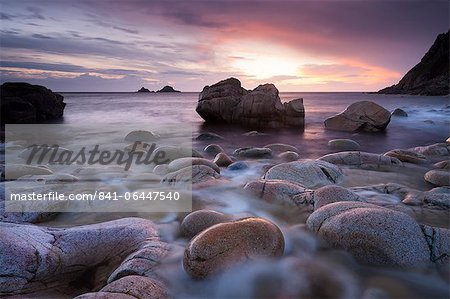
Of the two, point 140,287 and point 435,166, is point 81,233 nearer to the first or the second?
point 140,287

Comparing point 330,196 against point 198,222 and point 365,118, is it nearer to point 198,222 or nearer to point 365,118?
point 198,222

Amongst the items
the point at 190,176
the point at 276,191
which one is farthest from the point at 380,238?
the point at 190,176

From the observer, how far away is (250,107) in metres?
17.2

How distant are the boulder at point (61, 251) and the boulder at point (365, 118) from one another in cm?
1320

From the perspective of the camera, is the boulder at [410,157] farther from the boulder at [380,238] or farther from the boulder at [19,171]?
the boulder at [19,171]

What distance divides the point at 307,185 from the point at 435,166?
407cm

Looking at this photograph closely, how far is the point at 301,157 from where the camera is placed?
999cm

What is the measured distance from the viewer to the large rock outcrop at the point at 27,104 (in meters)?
18.3

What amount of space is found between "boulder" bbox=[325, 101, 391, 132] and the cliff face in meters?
58.5

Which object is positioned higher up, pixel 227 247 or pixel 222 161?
pixel 222 161

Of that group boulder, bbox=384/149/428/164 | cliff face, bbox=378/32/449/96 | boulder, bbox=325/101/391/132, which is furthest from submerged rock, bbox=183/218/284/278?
cliff face, bbox=378/32/449/96

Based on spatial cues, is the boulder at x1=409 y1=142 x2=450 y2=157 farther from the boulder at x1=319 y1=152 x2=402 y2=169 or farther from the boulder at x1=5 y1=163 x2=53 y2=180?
the boulder at x1=5 y1=163 x2=53 y2=180

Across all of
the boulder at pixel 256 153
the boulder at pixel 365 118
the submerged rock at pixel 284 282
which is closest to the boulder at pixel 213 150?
the boulder at pixel 256 153

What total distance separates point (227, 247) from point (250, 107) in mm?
14340
